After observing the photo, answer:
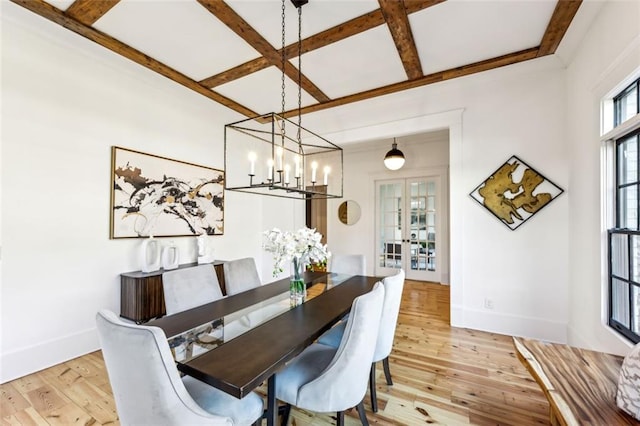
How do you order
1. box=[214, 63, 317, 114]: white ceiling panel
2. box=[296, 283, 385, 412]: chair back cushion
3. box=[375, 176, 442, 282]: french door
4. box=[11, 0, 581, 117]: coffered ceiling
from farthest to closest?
box=[375, 176, 442, 282]: french door
box=[214, 63, 317, 114]: white ceiling panel
box=[11, 0, 581, 117]: coffered ceiling
box=[296, 283, 385, 412]: chair back cushion

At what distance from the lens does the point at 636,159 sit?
6.09 ft

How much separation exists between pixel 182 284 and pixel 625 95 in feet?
11.4

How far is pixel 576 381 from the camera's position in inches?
51.6

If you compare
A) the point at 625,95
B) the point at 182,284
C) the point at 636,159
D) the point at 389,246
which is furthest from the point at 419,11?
the point at 389,246

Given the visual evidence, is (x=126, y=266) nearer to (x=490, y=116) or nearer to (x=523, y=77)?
(x=490, y=116)

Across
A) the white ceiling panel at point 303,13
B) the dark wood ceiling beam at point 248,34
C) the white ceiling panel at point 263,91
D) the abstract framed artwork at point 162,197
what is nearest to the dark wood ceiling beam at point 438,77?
the white ceiling panel at point 263,91

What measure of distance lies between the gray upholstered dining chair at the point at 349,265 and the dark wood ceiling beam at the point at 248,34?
189 cm

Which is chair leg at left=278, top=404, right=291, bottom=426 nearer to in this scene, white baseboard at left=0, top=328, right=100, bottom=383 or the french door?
white baseboard at left=0, top=328, right=100, bottom=383

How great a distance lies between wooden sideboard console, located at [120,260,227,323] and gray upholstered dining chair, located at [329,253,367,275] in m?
1.83

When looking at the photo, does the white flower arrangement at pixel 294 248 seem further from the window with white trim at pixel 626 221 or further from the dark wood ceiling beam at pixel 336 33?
the window with white trim at pixel 626 221

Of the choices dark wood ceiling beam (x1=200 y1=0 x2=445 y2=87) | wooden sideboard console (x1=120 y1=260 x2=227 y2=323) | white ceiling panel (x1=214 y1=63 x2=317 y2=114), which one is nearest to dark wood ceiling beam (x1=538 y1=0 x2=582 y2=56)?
dark wood ceiling beam (x1=200 y1=0 x2=445 y2=87)

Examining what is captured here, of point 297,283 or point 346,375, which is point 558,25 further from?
point 346,375

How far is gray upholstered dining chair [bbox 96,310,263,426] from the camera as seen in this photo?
95 centimetres

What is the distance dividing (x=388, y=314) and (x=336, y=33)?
237 cm
